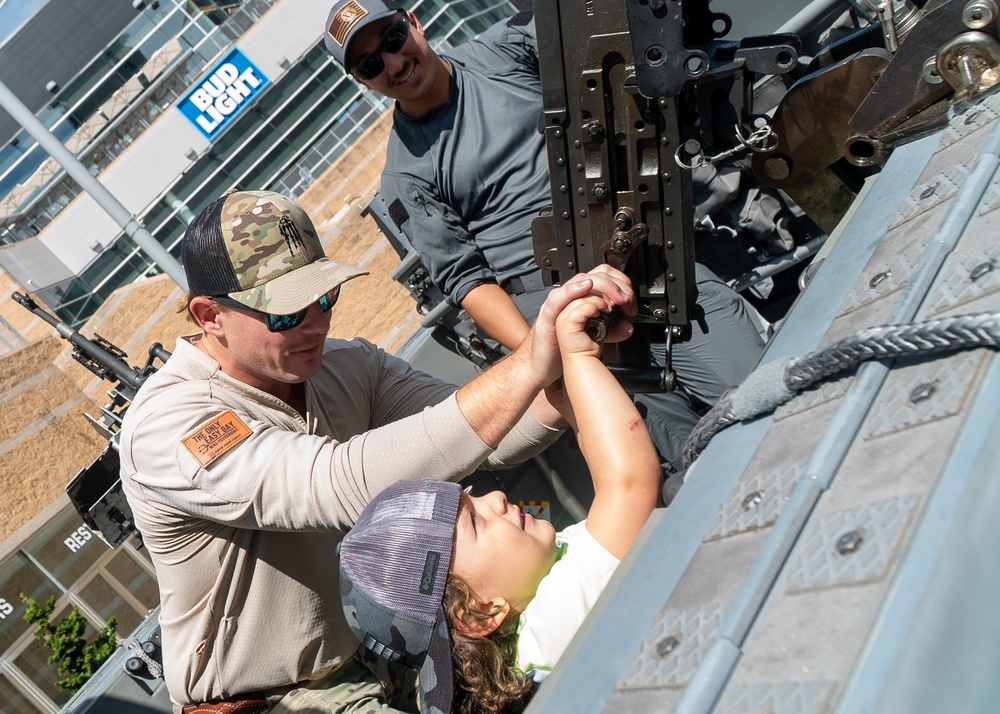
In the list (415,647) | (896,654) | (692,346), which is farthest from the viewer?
(692,346)

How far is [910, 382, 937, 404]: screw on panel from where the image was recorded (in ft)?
3.23

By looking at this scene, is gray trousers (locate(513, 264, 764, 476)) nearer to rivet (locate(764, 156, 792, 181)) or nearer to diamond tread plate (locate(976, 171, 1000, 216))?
rivet (locate(764, 156, 792, 181))

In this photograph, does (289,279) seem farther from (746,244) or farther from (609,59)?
(746,244)

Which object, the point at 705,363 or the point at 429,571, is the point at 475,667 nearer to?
the point at 429,571

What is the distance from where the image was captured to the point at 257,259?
91.0 inches

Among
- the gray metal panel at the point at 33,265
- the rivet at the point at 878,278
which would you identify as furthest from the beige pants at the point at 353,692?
the gray metal panel at the point at 33,265

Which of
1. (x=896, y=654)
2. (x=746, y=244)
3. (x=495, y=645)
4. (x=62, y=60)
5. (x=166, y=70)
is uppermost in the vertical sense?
(x=62, y=60)

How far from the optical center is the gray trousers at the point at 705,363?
305cm

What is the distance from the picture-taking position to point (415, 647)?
181 cm

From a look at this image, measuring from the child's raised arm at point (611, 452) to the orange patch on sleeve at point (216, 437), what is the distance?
2.60 ft

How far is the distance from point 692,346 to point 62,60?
85.8 feet

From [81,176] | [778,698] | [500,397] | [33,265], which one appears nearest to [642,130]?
[500,397]

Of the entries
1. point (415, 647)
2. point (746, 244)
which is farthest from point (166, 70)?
point (415, 647)

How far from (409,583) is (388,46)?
77.7 inches
